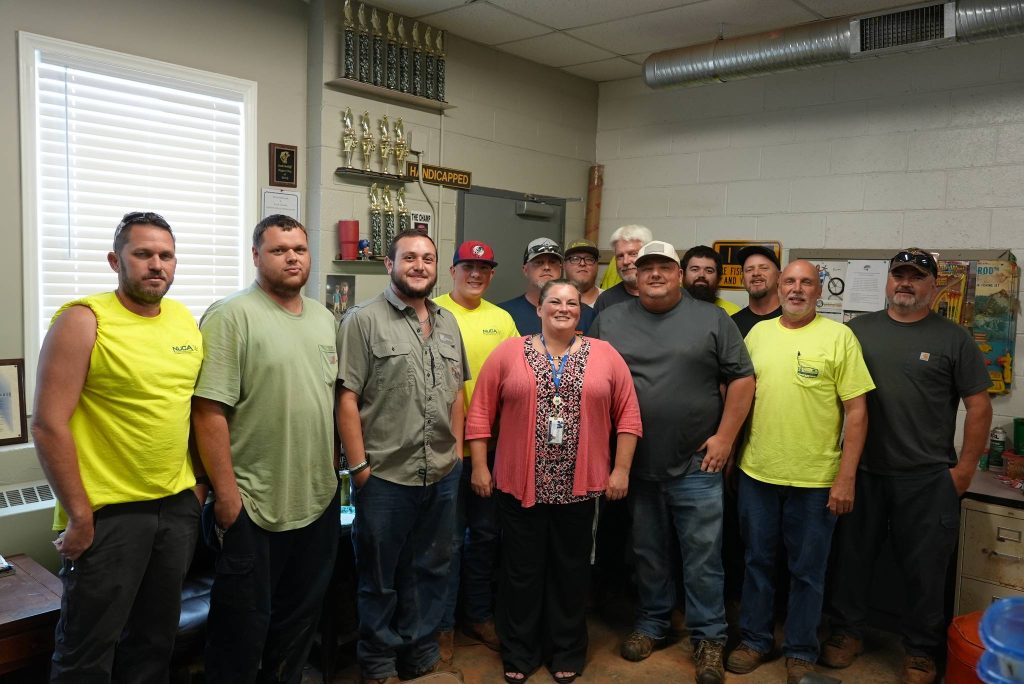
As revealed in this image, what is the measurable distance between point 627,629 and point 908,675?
3.59 feet

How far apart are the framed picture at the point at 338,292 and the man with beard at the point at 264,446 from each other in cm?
153

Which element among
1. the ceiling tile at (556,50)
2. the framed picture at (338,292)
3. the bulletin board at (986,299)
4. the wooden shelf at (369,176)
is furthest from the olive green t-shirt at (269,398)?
the bulletin board at (986,299)

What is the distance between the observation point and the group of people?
208 centimetres

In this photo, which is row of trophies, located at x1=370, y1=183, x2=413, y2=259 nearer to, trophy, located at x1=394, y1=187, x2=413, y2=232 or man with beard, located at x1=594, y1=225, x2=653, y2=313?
trophy, located at x1=394, y1=187, x2=413, y2=232

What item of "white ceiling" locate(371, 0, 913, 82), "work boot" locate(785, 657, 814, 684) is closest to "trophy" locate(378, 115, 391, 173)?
"white ceiling" locate(371, 0, 913, 82)

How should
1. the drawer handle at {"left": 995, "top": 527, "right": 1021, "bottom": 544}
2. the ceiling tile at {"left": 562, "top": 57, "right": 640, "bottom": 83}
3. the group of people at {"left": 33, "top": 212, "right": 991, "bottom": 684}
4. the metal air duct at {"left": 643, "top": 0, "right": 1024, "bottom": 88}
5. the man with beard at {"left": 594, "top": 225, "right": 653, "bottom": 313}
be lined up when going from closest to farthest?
the group of people at {"left": 33, "top": 212, "right": 991, "bottom": 684}, the drawer handle at {"left": 995, "top": 527, "right": 1021, "bottom": 544}, the metal air duct at {"left": 643, "top": 0, "right": 1024, "bottom": 88}, the man with beard at {"left": 594, "top": 225, "right": 653, "bottom": 313}, the ceiling tile at {"left": 562, "top": 57, "right": 640, "bottom": 83}

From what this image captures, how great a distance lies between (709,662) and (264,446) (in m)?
1.86

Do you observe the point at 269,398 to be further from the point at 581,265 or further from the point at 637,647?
the point at 581,265

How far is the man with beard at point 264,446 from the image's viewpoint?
2107 millimetres

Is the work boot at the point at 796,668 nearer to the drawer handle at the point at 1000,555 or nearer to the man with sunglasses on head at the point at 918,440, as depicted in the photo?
the man with sunglasses on head at the point at 918,440

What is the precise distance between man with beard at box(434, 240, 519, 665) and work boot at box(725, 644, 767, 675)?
3.04 ft

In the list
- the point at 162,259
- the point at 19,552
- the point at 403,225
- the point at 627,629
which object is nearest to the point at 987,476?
the point at 627,629

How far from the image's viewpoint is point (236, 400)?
83.4 inches

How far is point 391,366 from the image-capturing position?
2.48 m
